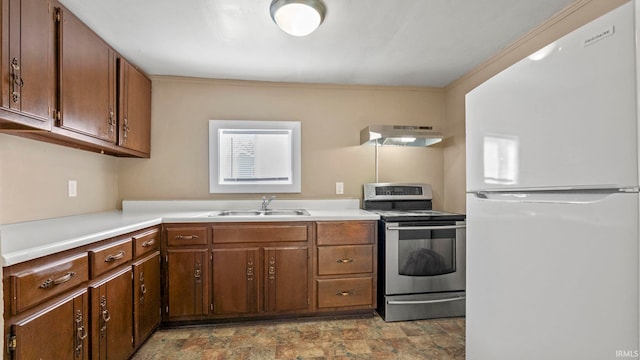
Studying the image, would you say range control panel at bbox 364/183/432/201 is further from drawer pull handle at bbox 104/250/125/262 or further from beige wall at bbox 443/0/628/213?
drawer pull handle at bbox 104/250/125/262

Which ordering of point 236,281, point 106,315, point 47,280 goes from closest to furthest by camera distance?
point 47,280 < point 106,315 < point 236,281

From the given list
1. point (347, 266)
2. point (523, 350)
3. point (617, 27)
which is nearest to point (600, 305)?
point (523, 350)

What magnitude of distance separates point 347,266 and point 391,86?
1954mm

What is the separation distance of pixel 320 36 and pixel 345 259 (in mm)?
1752

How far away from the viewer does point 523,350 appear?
1.09 meters

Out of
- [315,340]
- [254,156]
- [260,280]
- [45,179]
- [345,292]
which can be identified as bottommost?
[315,340]

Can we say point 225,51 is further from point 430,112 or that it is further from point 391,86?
point 430,112

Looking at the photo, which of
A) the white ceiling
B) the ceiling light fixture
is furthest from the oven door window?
the ceiling light fixture

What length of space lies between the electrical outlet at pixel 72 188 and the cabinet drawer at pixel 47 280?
3.57 ft

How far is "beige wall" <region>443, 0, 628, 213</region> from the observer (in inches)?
66.6

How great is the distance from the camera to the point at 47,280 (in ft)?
3.84

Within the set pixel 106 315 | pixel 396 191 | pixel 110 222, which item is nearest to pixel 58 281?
pixel 106 315

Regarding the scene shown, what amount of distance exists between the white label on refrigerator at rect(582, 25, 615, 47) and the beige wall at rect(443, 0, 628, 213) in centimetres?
118

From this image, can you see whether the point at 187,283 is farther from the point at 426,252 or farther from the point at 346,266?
the point at 426,252
